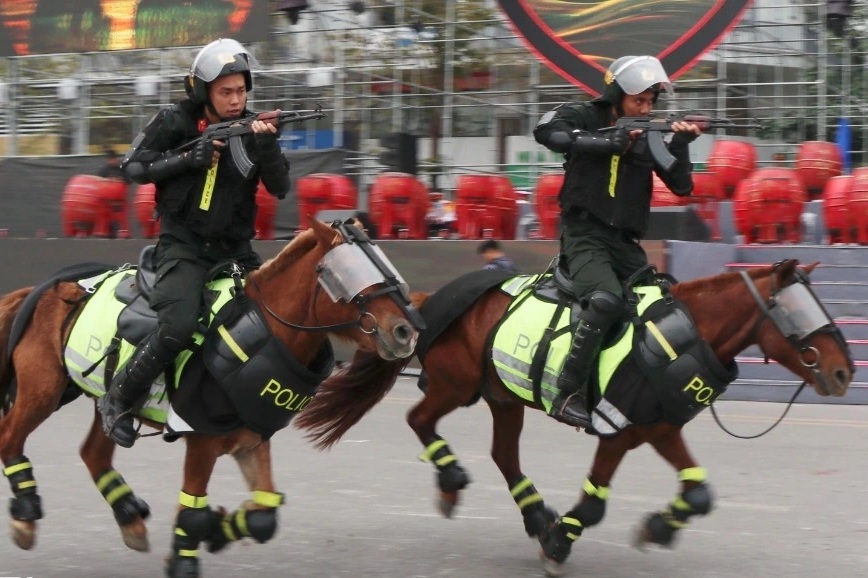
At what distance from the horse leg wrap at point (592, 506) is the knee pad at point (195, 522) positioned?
1.79 metres

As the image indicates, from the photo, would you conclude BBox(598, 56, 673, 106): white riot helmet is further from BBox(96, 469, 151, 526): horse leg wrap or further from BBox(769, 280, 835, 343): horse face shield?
BBox(96, 469, 151, 526): horse leg wrap

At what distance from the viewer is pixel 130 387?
6234mm

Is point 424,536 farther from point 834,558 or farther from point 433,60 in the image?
point 433,60

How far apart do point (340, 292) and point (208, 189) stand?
97cm

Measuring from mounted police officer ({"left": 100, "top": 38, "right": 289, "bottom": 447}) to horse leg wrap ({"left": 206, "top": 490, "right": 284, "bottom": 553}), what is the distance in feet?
1.95

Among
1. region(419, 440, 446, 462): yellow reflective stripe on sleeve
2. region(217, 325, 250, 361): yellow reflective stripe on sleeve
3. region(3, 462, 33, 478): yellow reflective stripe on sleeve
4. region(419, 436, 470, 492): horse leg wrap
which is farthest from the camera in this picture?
region(419, 440, 446, 462): yellow reflective stripe on sleeve

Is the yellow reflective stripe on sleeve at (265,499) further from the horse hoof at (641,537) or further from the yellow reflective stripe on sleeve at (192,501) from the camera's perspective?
the horse hoof at (641,537)

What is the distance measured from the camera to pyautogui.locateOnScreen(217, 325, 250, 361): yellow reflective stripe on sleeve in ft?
19.9

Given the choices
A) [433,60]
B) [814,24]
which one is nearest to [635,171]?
[814,24]

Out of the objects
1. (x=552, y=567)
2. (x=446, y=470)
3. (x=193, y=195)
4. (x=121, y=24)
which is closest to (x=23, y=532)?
(x=193, y=195)

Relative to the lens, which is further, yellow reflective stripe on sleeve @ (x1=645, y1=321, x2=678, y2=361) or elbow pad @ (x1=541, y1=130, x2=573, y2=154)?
elbow pad @ (x1=541, y1=130, x2=573, y2=154)

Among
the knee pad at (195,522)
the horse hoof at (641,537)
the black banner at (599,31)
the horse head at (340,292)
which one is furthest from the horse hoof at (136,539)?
the black banner at (599,31)

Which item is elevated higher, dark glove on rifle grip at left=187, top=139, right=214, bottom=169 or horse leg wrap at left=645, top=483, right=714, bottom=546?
dark glove on rifle grip at left=187, top=139, right=214, bottom=169

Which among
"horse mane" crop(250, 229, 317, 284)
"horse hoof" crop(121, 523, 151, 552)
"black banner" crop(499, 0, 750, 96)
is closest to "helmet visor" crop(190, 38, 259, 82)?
"horse mane" crop(250, 229, 317, 284)
